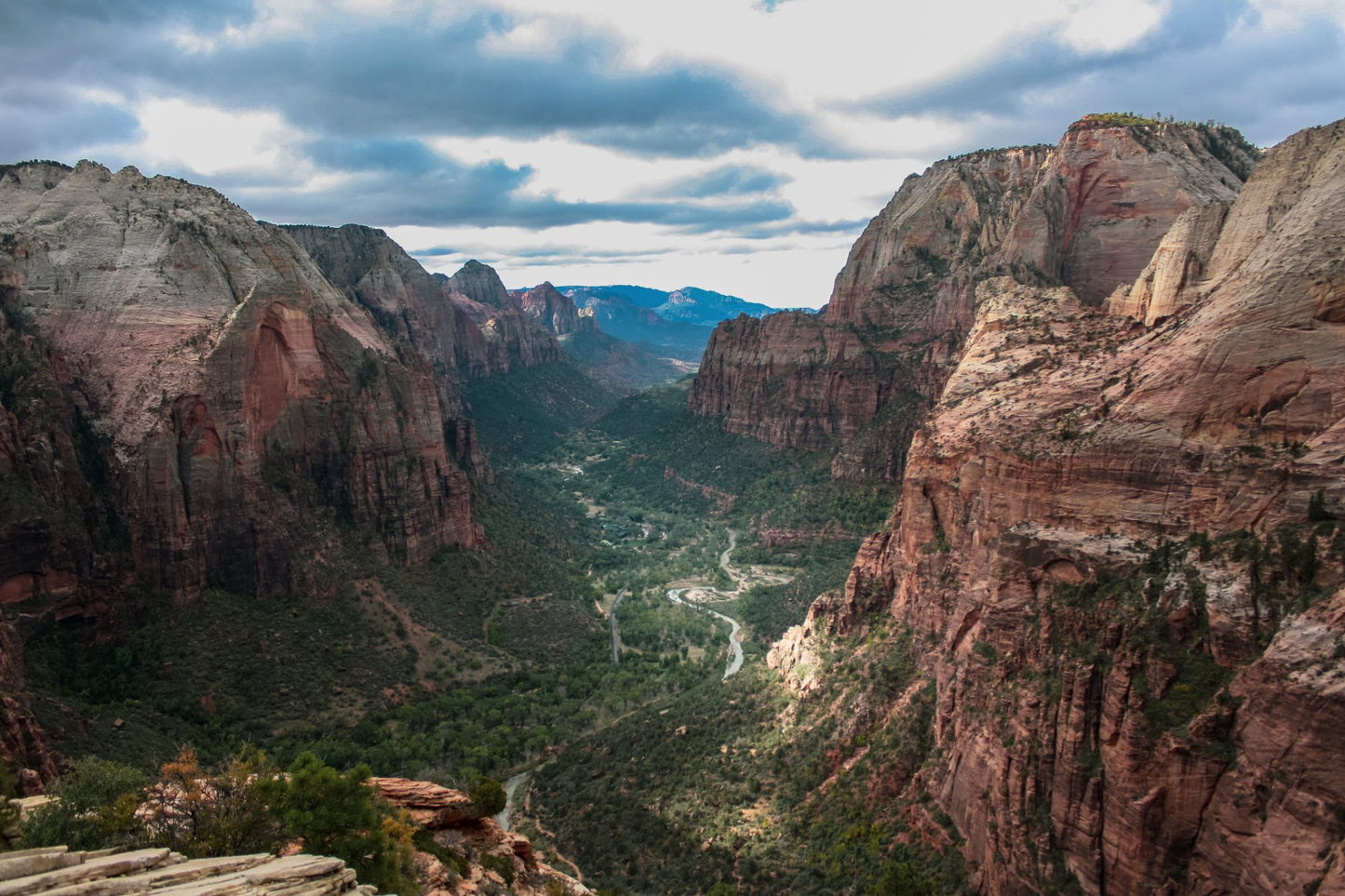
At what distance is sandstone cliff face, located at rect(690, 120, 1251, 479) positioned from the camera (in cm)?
8338

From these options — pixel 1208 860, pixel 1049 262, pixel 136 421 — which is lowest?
pixel 1208 860

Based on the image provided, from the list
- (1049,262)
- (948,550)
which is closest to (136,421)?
(948,550)

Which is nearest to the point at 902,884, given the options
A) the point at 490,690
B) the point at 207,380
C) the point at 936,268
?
the point at 490,690

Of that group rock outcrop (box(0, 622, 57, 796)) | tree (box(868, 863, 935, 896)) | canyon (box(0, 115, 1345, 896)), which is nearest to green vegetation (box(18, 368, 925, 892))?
canyon (box(0, 115, 1345, 896))

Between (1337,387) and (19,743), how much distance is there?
53309mm

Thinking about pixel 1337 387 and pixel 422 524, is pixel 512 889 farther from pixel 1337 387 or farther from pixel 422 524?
pixel 422 524

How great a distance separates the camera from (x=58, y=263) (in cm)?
7069

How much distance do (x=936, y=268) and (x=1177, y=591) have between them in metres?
118

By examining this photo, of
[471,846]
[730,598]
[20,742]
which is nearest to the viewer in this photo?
[471,846]

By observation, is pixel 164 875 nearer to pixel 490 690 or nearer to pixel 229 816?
pixel 229 816

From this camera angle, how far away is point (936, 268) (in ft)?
458

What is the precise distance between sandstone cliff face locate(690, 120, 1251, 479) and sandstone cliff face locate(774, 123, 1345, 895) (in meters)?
45.2

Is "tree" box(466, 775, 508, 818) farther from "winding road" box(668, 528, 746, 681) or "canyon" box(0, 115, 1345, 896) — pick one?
"winding road" box(668, 528, 746, 681)

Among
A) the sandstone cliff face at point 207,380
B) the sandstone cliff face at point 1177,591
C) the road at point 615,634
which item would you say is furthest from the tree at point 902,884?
the sandstone cliff face at point 207,380
